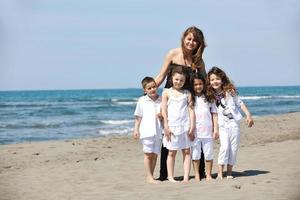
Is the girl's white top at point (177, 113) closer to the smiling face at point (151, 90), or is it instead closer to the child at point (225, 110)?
the smiling face at point (151, 90)

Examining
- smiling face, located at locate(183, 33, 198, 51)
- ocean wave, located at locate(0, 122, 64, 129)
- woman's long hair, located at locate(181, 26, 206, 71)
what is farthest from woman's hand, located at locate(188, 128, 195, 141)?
ocean wave, located at locate(0, 122, 64, 129)

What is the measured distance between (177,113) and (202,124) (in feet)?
1.20

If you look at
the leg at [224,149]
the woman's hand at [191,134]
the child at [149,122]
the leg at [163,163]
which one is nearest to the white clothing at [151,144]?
the child at [149,122]

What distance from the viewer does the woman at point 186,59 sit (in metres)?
6.34

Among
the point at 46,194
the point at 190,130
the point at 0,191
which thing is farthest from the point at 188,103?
the point at 0,191

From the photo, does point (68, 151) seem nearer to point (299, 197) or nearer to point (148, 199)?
point (148, 199)

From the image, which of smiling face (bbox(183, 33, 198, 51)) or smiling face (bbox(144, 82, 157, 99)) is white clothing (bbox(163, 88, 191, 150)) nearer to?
smiling face (bbox(144, 82, 157, 99))

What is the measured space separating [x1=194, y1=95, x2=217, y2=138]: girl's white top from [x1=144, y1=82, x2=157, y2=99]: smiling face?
0.54m

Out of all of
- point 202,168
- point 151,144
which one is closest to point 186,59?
point 151,144

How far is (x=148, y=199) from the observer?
18.1 ft

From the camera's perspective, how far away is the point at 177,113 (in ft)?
20.9

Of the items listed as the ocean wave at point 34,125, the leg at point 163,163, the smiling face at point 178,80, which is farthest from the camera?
the ocean wave at point 34,125

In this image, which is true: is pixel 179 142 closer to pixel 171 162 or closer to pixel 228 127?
pixel 171 162

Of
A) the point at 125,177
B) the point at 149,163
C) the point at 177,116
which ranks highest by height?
the point at 177,116
